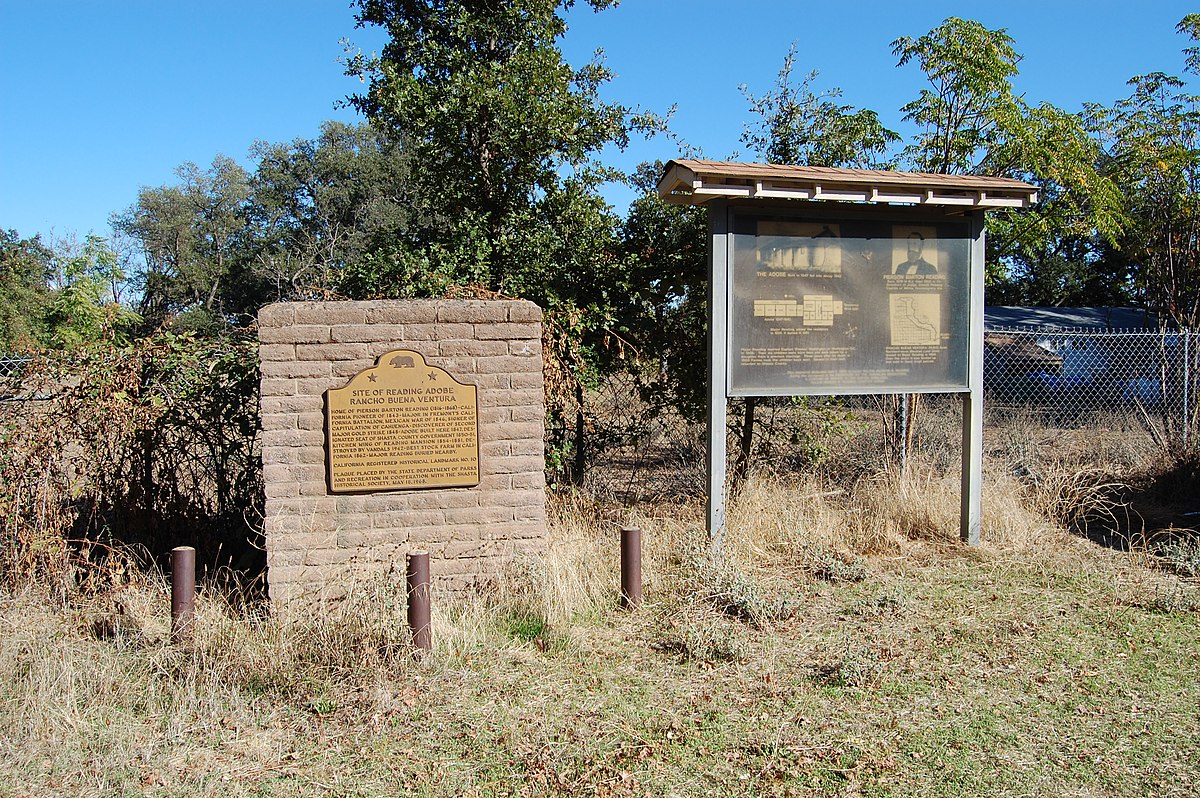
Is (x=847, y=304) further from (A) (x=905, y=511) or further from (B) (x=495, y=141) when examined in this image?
(B) (x=495, y=141)

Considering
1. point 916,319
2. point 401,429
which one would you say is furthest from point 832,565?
point 401,429

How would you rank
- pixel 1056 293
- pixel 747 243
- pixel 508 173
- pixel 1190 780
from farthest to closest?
pixel 1056 293, pixel 508 173, pixel 747 243, pixel 1190 780

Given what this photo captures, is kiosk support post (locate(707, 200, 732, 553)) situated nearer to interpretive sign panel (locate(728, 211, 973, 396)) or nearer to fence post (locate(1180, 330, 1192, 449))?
interpretive sign panel (locate(728, 211, 973, 396))

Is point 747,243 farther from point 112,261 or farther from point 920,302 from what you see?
point 112,261

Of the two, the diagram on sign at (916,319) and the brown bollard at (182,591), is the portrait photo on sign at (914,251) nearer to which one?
the diagram on sign at (916,319)

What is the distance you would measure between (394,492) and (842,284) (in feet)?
11.3

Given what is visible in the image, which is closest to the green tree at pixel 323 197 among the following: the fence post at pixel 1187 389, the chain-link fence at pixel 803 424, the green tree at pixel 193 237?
the green tree at pixel 193 237

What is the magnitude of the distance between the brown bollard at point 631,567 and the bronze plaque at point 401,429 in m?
1.00

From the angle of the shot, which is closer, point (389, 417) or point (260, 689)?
point (260, 689)

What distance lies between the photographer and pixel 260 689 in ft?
14.2

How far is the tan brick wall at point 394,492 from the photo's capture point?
536 cm

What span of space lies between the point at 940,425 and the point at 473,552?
7.02 meters

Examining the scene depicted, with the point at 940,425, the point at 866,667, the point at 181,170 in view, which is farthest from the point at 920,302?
the point at 181,170

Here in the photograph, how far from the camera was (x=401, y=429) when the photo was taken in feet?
18.0
